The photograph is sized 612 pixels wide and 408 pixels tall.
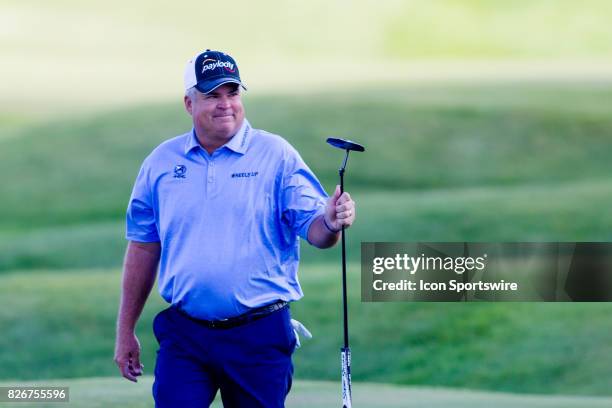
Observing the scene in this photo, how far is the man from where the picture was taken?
543 centimetres

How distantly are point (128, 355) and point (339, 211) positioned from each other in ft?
4.32

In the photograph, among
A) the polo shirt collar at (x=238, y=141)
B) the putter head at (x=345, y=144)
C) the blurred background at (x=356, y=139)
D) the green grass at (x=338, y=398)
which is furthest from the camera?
the blurred background at (x=356, y=139)

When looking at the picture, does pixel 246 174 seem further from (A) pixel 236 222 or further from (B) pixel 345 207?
(B) pixel 345 207

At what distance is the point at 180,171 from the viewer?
5.58m

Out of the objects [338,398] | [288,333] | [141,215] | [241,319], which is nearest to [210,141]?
[141,215]

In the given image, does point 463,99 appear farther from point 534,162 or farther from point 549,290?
point 549,290

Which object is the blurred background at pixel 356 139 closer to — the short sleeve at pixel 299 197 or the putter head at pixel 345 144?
the short sleeve at pixel 299 197

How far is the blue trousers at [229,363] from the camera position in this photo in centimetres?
545

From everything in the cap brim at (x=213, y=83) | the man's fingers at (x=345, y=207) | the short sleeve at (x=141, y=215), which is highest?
the cap brim at (x=213, y=83)

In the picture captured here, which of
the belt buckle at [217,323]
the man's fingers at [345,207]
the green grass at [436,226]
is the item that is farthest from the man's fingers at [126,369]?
the green grass at [436,226]

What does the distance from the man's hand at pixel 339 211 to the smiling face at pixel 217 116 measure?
0.60 meters

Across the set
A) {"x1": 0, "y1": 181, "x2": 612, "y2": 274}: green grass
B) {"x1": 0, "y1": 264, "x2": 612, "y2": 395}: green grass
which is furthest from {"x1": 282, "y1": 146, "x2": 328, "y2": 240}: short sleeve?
{"x1": 0, "y1": 181, "x2": 612, "y2": 274}: green grass

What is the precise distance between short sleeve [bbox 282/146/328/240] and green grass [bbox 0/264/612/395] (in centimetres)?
981

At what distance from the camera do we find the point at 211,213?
544 centimetres
